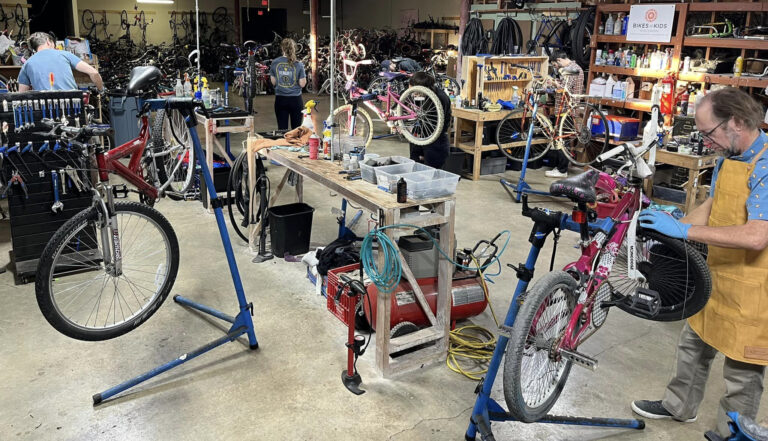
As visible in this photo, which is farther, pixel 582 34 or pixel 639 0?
pixel 582 34

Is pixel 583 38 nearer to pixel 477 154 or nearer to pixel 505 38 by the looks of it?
pixel 505 38

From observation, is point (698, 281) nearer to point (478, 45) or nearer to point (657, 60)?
point (657, 60)

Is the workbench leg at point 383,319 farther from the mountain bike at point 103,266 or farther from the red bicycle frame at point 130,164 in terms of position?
the red bicycle frame at point 130,164

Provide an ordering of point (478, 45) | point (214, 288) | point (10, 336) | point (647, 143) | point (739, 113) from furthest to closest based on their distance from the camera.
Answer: point (478, 45), point (214, 288), point (10, 336), point (647, 143), point (739, 113)

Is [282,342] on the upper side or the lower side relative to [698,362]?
lower

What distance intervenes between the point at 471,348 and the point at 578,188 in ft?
4.61

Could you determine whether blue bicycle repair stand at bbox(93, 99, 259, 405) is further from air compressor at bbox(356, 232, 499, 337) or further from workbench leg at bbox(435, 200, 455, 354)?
workbench leg at bbox(435, 200, 455, 354)

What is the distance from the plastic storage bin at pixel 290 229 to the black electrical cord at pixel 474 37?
641 centimetres

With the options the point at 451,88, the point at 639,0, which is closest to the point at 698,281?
the point at 639,0

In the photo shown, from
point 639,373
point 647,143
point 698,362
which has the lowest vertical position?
point 639,373

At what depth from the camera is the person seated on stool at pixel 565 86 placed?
7.45 meters

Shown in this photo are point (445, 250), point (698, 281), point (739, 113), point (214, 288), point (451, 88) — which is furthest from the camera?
point (451, 88)

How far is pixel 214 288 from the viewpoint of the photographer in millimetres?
4152

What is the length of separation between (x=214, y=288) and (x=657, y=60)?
19.8 ft
